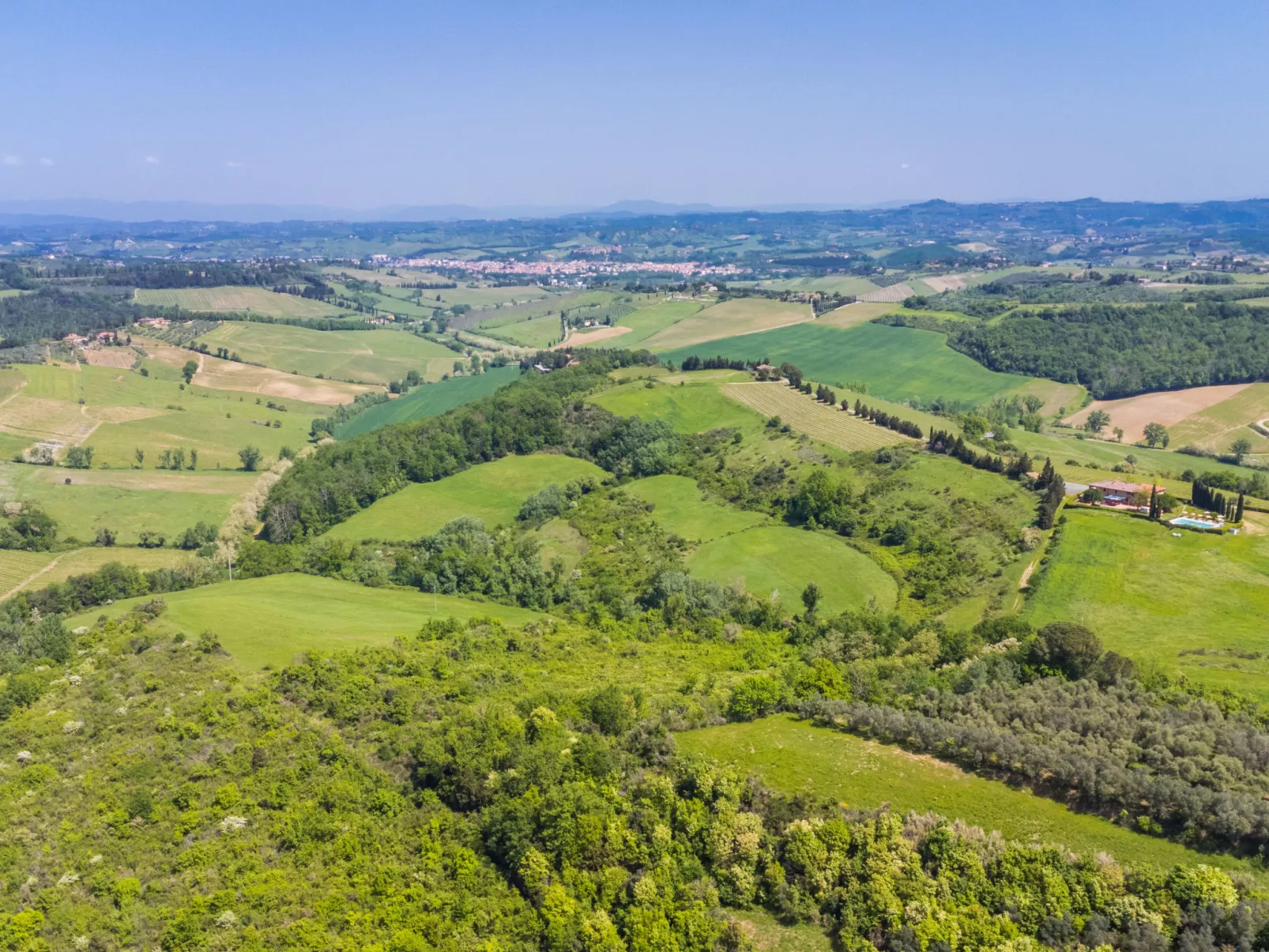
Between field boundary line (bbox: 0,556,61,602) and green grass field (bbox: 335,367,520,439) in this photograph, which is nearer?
field boundary line (bbox: 0,556,61,602)

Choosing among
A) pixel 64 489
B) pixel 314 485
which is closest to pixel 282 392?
pixel 64 489

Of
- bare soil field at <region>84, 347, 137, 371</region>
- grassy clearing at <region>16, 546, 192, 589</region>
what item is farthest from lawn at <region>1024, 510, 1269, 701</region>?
bare soil field at <region>84, 347, 137, 371</region>

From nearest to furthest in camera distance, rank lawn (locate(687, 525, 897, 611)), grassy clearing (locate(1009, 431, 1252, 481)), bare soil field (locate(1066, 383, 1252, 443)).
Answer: lawn (locate(687, 525, 897, 611))
grassy clearing (locate(1009, 431, 1252, 481))
bare soil field (locate(1066, 383, 1252, 443))

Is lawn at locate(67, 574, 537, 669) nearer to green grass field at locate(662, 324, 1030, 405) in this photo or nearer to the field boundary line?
the field boundary line

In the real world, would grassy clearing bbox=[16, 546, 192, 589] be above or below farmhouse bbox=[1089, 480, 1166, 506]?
below

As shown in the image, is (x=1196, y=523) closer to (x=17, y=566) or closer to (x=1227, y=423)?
(x=1227, y=423)

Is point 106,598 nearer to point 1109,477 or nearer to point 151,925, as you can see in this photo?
point 151,925
